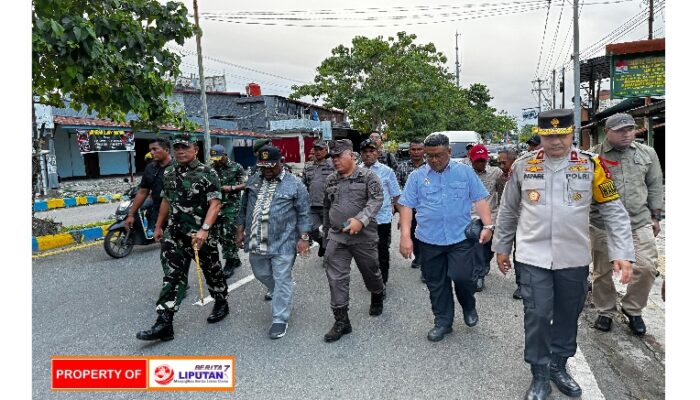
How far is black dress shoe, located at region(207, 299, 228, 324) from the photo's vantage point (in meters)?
4.31

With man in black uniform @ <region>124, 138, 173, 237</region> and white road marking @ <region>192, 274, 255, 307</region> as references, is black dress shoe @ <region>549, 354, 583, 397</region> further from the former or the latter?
man in black uniform @ <region>124, 138, 173, 237</region>

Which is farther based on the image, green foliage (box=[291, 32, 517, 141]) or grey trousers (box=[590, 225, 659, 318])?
green foliage (box=[291, 32, 517, 141])

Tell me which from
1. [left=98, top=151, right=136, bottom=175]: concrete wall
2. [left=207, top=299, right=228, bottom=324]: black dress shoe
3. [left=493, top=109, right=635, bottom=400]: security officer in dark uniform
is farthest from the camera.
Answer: [left=98, top=151, right=136, bottom=175]: concrete wall

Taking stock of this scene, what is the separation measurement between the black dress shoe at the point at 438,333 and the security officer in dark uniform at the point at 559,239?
0.98 meters

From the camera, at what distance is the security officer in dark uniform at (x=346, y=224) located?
12.8ft

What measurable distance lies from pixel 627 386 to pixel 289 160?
31921 millimetres

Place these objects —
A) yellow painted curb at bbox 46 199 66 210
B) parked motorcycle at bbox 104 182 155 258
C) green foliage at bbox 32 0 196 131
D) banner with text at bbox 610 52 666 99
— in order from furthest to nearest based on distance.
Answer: banner with text at bbox 610 52 666 99 < yellow painted curb at bbox 46 199 66 210 < parked motorcycle at bbox 104 182 155 258 < green foliage at bbox 32 0 196 131

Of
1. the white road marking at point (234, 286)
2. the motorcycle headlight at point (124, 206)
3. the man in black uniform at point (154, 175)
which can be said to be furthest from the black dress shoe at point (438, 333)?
the motorcycle headlight at point (124, 206)

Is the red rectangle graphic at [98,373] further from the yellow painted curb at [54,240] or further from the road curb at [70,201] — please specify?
the road curb at [70,201]

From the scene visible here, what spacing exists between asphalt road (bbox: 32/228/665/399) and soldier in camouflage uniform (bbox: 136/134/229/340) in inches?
15.2

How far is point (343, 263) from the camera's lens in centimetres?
399

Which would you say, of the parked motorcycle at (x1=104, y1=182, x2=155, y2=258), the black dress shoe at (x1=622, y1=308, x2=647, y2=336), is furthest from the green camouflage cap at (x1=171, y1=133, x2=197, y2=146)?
the black dress shoe at (x1=622, y1=308, x2=647, y2=336)

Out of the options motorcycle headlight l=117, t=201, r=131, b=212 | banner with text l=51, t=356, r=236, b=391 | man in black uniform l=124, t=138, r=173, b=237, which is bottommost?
banner with text l=51, t=356, r=236, b=391

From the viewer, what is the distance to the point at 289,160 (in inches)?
1337
